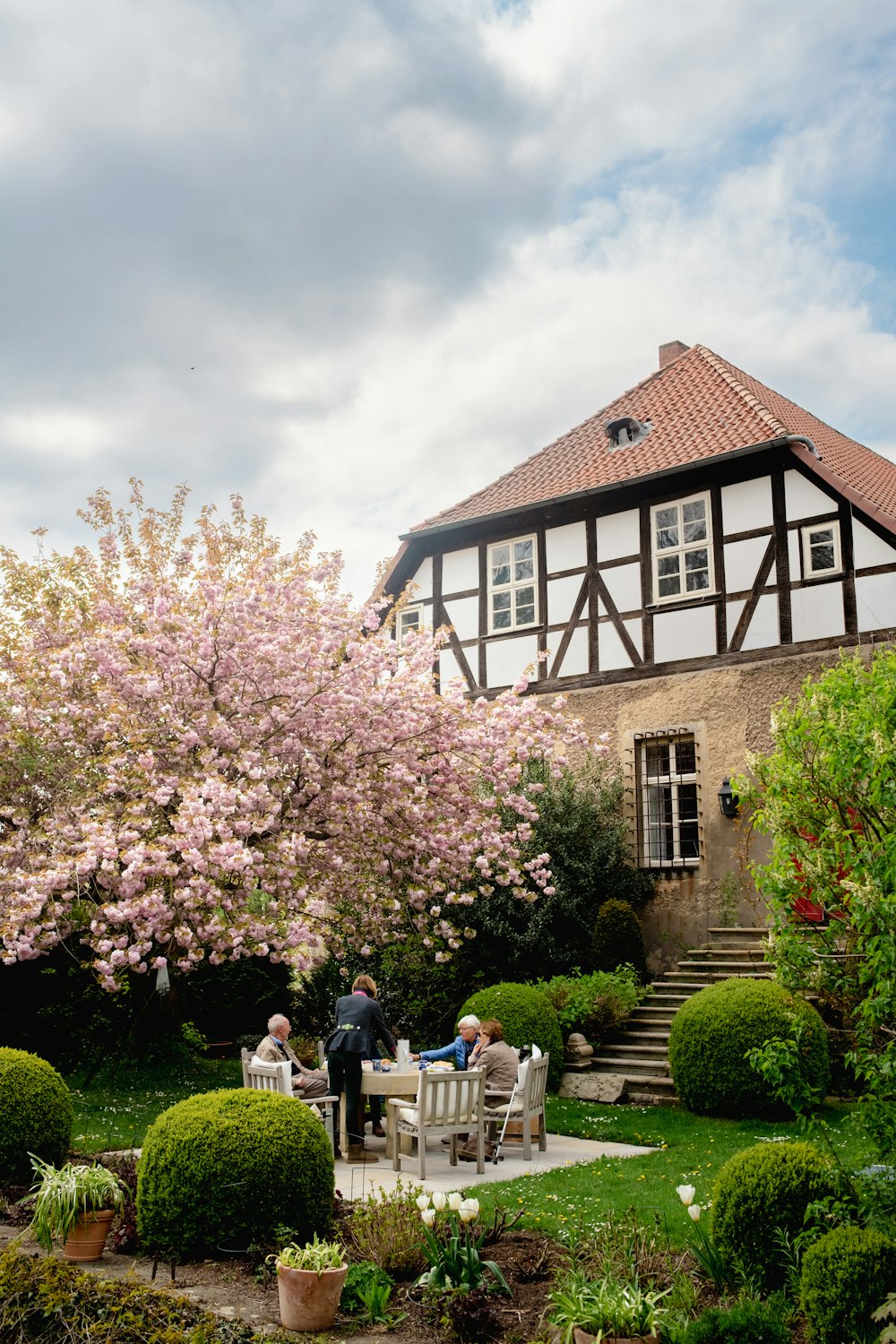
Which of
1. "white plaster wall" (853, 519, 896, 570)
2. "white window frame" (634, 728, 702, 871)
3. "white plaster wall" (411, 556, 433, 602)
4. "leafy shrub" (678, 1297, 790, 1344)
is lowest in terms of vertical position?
"leafy shrub" (678, 1297, 790, 1344)

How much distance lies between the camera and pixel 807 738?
18.7ft

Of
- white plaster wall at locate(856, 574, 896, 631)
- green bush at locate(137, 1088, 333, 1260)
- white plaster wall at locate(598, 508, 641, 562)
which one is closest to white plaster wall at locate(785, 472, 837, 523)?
white plaster wall at locate(856, 574, 896, 631)

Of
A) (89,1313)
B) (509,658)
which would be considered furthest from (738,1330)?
(509,658)

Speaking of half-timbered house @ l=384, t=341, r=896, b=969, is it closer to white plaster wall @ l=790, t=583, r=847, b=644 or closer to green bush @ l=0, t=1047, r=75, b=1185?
white plaster wall @ l=790, t=583, r=847, b=644

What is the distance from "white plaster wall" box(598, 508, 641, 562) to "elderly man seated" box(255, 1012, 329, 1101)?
965cm

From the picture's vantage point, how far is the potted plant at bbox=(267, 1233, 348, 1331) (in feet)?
16.7

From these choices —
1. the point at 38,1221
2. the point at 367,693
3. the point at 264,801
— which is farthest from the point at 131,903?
the point at 38,1221

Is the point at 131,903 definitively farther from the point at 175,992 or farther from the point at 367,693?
the point at 175,992

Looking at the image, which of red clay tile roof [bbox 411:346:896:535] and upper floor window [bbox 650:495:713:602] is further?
upper floor window [bbox 650:495:713:602]

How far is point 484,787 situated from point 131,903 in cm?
553

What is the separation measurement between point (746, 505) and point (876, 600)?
7.83 feet

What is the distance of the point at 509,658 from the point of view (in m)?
18.0

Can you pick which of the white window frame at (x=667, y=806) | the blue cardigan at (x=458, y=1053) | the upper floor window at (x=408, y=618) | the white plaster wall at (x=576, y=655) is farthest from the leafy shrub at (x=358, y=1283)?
the upper floor window at (x=408, y=618)

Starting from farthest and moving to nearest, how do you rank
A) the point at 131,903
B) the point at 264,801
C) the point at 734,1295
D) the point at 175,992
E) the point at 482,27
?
the point at 175,992 < the point at 264,801 < the point at 131,903 < the point at 482,27 < the point at 734,1295
